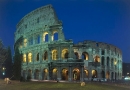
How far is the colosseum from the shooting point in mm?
27328

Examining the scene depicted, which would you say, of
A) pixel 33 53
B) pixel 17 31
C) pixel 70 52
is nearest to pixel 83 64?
pixel 70 52

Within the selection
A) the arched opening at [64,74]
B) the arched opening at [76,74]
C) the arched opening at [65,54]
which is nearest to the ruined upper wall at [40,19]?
the arched opening at [65,54]

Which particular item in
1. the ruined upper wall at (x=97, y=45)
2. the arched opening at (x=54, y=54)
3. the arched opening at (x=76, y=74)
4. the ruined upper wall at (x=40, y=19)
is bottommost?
the arched opening at (x=76, y=74)

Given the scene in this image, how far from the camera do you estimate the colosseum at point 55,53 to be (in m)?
27.3

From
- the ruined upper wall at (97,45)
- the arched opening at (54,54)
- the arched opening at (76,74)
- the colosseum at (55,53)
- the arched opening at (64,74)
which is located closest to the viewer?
the colosseum at (55,53)

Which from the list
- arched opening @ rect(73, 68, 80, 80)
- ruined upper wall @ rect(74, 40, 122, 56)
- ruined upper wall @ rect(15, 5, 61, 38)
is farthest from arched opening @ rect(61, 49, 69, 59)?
ruined upper wall @ rect(15, 5, 61, 38)

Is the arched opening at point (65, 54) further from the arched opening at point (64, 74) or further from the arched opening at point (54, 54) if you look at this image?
the arched opening at point (64, 74)

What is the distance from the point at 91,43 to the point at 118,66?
9.69 m

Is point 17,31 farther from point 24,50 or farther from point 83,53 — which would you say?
point 83,53

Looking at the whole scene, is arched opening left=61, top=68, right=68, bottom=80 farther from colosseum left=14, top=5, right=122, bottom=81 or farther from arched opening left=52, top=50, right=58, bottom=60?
arched opening left=52, top=50, right=58, bottom=60

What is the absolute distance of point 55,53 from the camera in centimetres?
2880

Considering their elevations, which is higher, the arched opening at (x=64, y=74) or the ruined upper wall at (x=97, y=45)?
the ruined upper wall at (x=97, y=45)

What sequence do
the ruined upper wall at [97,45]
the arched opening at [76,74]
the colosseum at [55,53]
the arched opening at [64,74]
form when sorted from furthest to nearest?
the ruined upper wall at [97,45] → the arched opening at [64,74] → the arched opening at [76,74] → the colosseum at [55,53]

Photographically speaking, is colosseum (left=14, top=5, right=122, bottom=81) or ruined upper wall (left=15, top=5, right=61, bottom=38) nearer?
colosseum (left=14, top=5, right=122, bottom=81)
